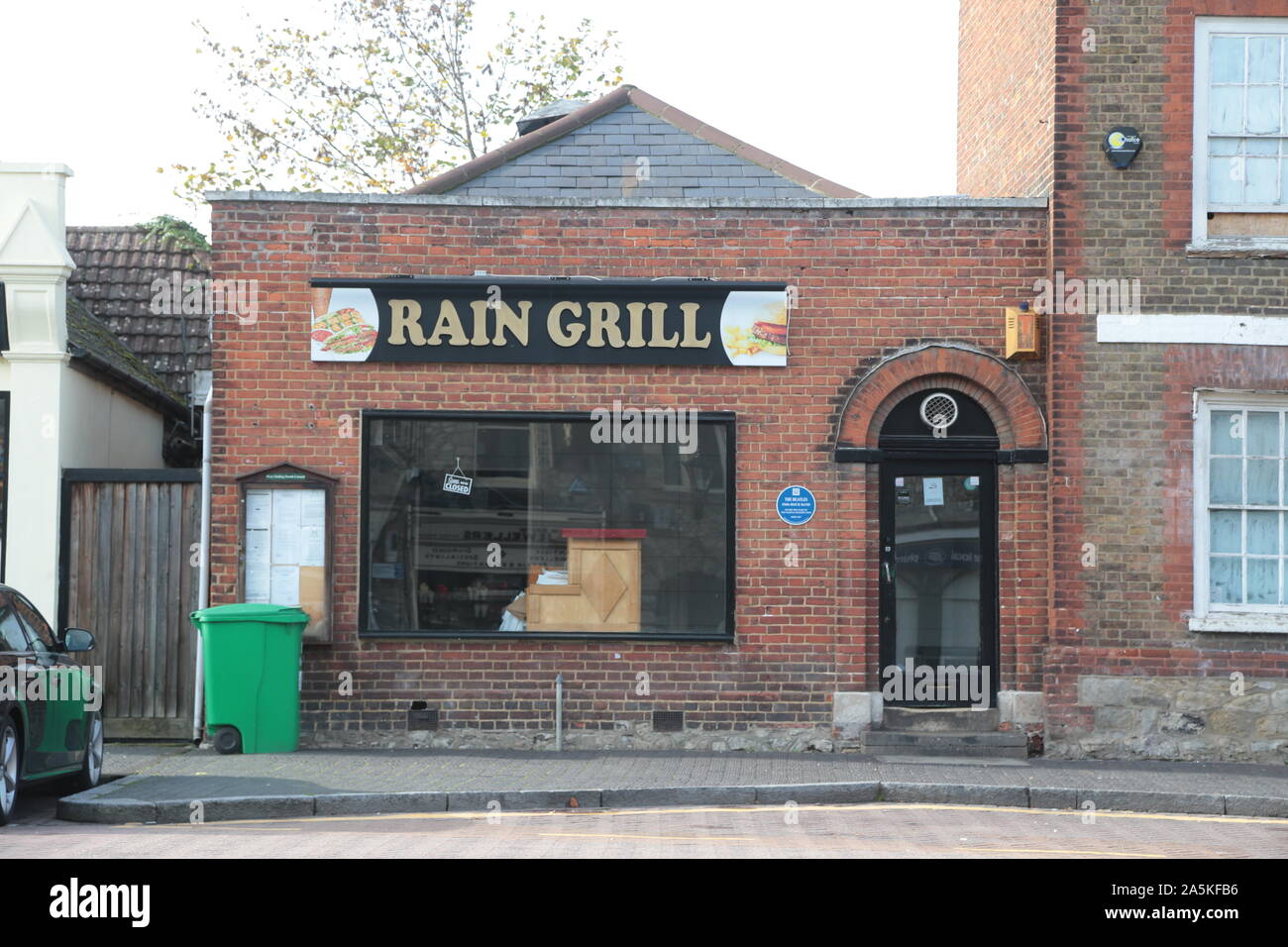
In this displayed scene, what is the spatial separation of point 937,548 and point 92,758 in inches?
289

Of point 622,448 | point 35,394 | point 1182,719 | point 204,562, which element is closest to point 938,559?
point 1182,719

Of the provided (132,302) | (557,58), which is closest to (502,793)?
(132,302)

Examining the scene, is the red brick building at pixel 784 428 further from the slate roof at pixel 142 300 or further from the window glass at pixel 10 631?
the slate roof at pixel 142 300

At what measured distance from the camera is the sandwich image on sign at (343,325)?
13953 millimetres

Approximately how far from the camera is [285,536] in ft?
45.5

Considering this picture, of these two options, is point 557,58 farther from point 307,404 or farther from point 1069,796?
point 1069,796

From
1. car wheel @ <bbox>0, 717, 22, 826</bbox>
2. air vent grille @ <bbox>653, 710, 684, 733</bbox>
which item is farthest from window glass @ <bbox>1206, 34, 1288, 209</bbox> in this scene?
car wheel @ <bbox>0, 717, 22, 826</bbox>

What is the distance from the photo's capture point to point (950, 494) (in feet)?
46.0

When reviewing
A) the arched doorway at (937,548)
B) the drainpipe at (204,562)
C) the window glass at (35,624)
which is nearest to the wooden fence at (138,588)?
the drainpipe at (204,562)

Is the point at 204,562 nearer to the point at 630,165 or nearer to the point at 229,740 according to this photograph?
the point at 229,740

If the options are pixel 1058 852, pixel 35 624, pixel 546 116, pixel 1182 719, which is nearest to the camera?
pixel 1058 852

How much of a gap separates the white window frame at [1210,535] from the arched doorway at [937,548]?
1.72m

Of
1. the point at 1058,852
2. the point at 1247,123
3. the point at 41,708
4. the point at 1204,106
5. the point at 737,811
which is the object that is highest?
the point at 1204,106

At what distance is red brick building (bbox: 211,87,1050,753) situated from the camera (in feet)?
45.4
